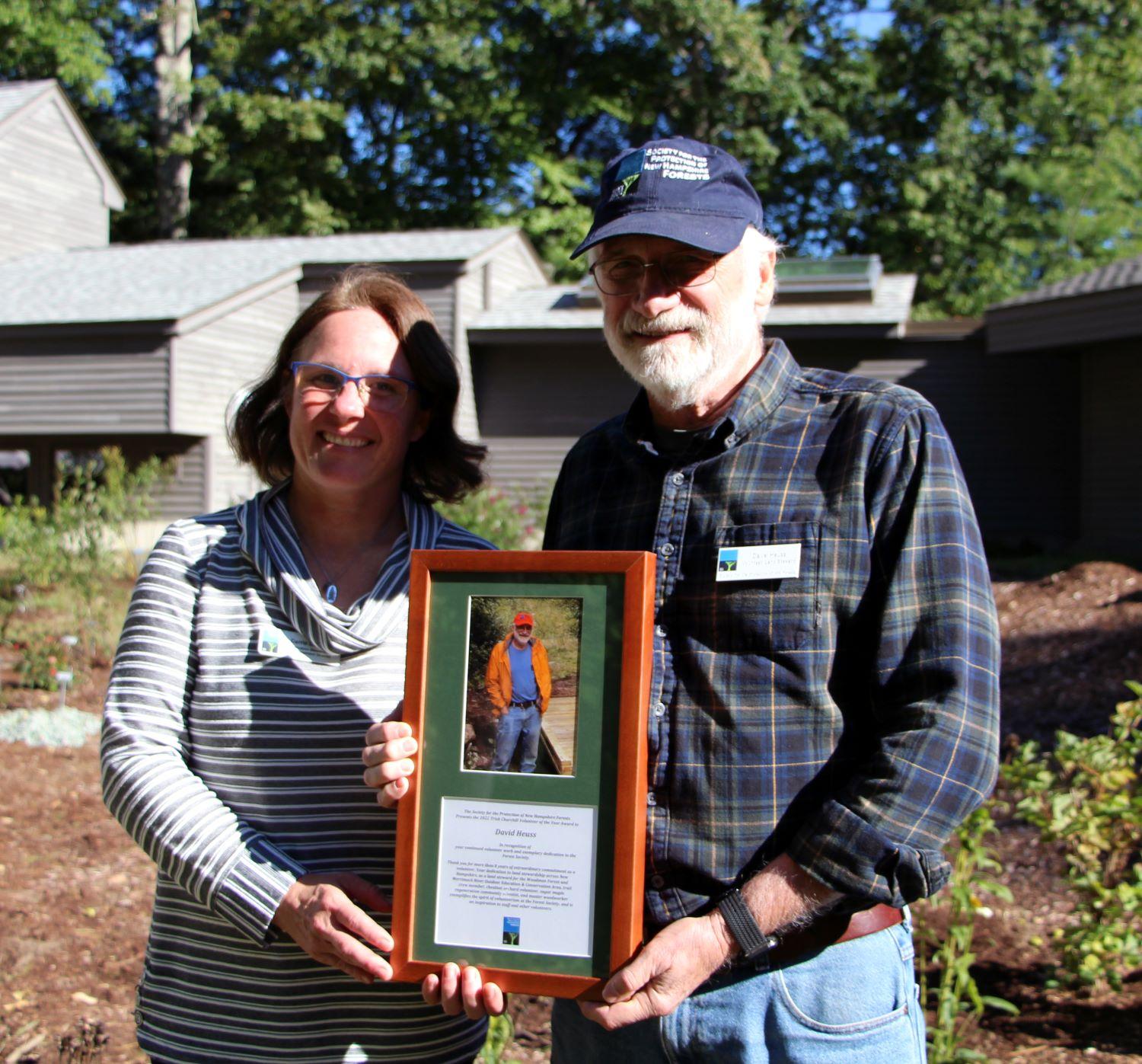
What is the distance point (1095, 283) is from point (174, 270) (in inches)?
649

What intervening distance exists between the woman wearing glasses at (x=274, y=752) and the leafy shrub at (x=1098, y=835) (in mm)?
2447

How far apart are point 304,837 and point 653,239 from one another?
1.36 meters

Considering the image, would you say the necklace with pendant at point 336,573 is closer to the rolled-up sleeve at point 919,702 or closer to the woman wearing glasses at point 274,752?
the woman wearing glasses at point 274,752

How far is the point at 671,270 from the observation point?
2225mm

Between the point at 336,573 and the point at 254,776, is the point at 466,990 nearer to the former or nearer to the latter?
the point at 254,776

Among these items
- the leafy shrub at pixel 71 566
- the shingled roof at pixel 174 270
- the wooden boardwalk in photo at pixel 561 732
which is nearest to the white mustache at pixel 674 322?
the wooden boardwalk in photo at pixel 561 732

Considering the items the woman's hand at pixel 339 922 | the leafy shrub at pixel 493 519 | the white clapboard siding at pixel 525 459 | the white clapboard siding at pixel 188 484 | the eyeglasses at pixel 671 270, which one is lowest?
the woman's hand at pixel 339 922

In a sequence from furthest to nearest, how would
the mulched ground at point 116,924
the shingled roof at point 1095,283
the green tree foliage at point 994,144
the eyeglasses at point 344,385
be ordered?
the green tree foliage at point 994,144, the shingled roof at point 1095,283, the mulched ground at point 116,924, the eyeglasses at point 344,385

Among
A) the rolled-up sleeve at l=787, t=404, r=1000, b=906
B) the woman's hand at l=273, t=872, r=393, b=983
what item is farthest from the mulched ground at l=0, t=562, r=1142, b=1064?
the rolled-up sleeve at l=787, t=404, r=1000, b=906

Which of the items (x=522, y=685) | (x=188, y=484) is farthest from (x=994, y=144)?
(x=522, y=685)

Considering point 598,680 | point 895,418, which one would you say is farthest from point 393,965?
point 895,418

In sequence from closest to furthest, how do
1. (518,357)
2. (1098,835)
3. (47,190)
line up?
(1098,835) → (518,357) → (47,190)

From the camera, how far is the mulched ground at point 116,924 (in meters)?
3.91

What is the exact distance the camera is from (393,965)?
204 centimetres
